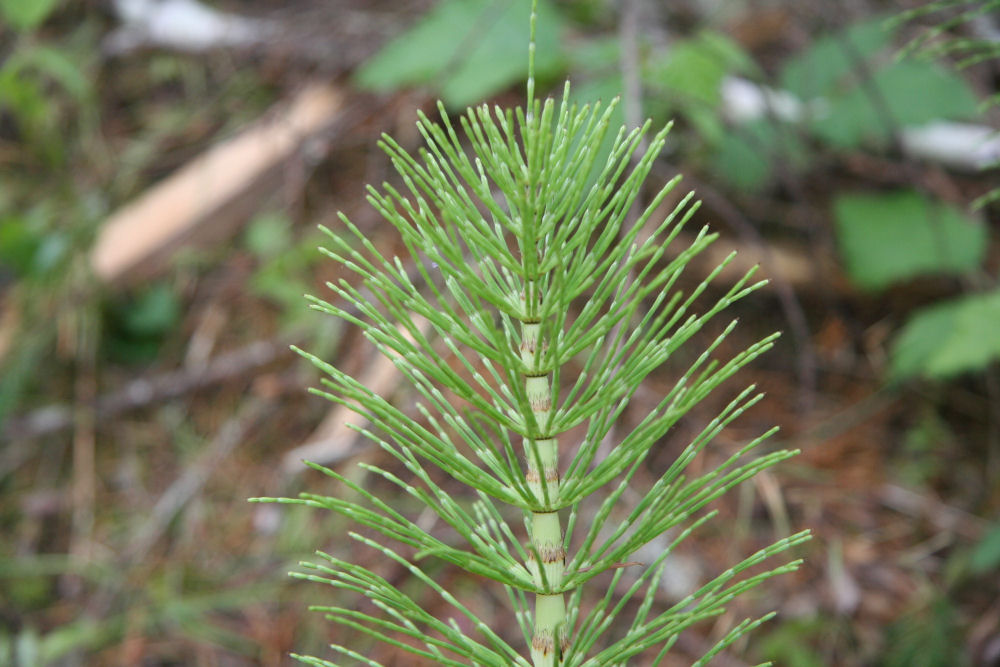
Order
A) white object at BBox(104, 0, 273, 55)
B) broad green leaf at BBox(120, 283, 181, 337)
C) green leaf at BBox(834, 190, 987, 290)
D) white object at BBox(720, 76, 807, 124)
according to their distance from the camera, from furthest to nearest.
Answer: white object at BBox(104, 0, 273, 55)
broad green leaf at BBox(120, 283, 181, 337)
white object at BBox(720, 76, 807, 124)
green leaf at BBox(834, 190, 987, 290)

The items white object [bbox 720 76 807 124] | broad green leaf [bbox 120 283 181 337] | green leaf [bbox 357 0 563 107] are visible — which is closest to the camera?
green leaf [bbox 357 0 563 107]

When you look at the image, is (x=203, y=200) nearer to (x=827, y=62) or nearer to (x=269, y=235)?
(x=269, y=235)

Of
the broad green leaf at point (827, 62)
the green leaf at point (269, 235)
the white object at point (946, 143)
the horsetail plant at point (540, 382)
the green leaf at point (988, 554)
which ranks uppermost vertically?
the broad green leaf at point (827, 62)

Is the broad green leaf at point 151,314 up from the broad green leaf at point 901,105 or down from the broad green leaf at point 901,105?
down

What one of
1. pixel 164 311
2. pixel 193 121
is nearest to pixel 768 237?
pixel 164 311

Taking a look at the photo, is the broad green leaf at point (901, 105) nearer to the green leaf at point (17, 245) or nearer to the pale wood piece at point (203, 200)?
the pale wood piece at point (203, 200)

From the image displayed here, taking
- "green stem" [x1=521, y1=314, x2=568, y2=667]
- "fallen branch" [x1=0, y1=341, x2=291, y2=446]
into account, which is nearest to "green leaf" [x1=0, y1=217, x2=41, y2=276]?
"fallen branch" [x1=0, y1=341, x2=291, y2=446]

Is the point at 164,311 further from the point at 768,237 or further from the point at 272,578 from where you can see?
the point at 768,237

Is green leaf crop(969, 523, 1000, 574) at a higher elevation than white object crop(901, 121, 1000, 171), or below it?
below

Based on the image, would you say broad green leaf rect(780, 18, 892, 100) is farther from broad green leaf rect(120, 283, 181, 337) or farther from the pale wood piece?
broad green leaf rect(120, 283, 181, 337)

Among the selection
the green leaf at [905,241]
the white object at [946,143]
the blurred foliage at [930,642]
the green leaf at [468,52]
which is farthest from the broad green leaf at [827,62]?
the blurred foliage at [930,642]
